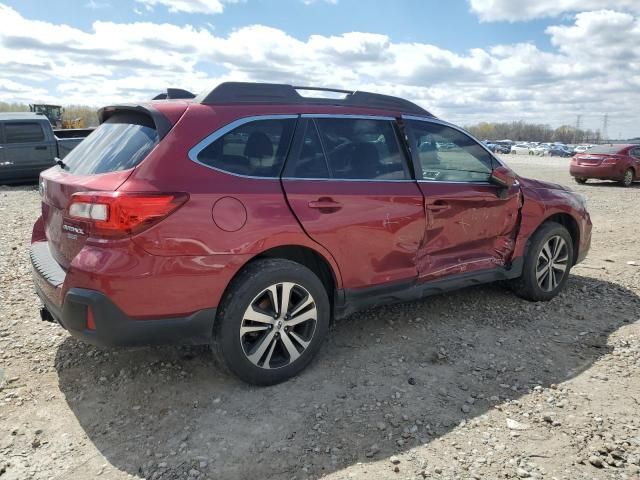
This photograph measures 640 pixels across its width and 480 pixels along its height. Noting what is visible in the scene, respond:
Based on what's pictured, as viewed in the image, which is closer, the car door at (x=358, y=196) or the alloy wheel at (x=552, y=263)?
the car door at (x=358, y=196)

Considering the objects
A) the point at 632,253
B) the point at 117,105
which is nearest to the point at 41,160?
the point at 117,105

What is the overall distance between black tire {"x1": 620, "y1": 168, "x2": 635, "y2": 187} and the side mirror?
47.1 ft

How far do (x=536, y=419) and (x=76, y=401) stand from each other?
2.72 meters

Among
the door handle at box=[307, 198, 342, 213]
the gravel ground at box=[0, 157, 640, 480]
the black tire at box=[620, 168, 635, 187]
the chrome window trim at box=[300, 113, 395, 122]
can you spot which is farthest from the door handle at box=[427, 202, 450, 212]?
the black tire at box=[620, 168, 635, 187]

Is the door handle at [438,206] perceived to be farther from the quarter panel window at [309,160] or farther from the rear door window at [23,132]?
the rear door window at [23,132]

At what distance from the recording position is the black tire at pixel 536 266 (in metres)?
4.78

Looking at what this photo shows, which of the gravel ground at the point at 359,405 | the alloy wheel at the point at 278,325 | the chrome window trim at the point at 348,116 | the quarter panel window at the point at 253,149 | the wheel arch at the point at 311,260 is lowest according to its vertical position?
the gravel ground at the point at 359,405

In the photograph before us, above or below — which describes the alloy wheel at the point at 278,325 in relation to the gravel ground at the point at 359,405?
above

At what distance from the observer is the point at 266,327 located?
321 cm

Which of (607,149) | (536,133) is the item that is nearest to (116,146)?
(607,149)

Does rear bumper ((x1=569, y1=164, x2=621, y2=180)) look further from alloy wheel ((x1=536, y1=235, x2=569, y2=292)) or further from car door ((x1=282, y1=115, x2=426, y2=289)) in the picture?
car door ((x1=282, y1=115, x2=426, y2=289))

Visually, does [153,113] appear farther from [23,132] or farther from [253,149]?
[23,132]

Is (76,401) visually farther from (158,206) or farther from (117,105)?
(117,105)

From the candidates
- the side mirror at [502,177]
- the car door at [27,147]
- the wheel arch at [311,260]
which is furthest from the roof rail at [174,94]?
the car door at [27,147]
